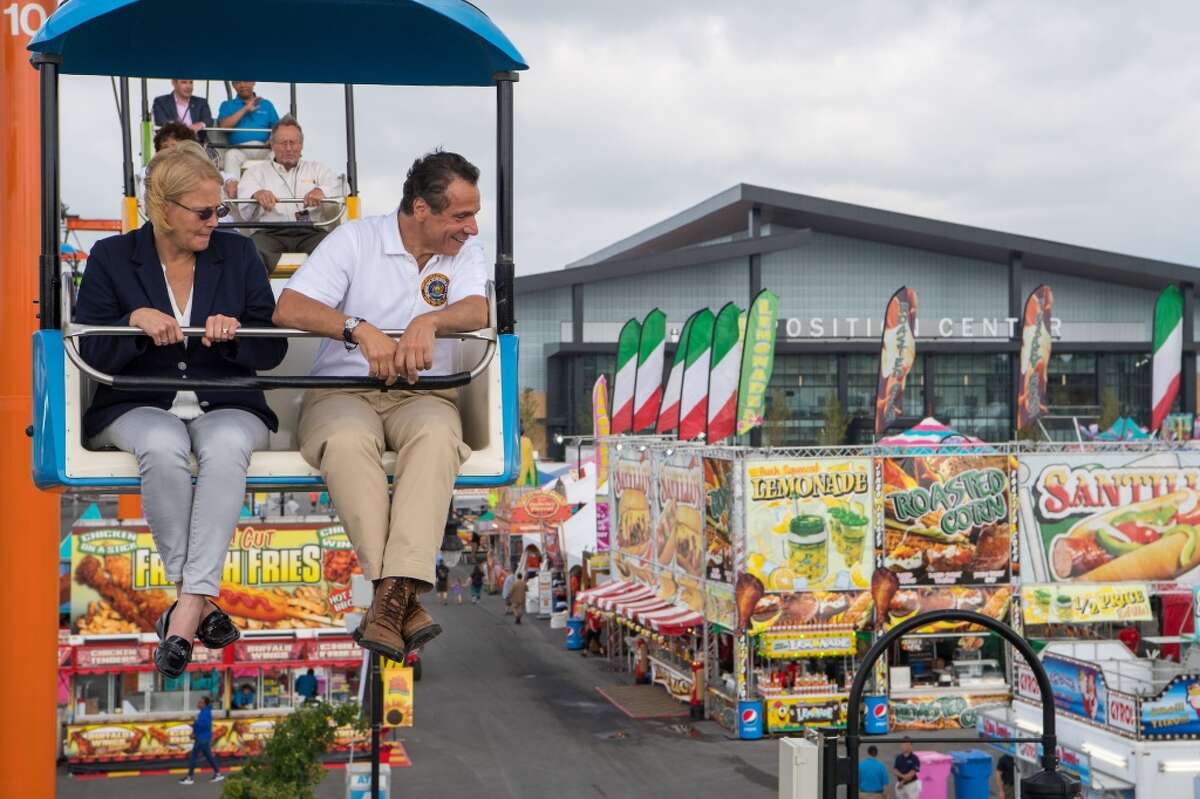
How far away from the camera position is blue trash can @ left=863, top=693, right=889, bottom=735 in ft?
88.0

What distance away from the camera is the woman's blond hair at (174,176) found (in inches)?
178

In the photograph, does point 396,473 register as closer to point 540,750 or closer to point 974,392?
point 540,750

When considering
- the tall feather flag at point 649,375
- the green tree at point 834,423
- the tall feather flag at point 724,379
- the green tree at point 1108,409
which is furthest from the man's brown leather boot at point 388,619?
the green tree at point 1108,409

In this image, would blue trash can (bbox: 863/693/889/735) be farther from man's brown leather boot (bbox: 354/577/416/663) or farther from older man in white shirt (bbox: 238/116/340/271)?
man's brown leather boot (bbox: 354/577/416/663)

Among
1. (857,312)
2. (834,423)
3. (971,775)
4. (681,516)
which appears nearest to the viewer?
(971,775)

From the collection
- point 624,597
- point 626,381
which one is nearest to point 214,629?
point 624,597

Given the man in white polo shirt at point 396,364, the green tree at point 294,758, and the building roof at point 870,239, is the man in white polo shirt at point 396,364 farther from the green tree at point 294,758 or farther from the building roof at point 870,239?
Result: the building roof at point 870,239

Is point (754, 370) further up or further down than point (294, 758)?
further up

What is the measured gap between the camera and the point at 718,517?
26.8 metres

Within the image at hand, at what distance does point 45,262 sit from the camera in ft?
14.9

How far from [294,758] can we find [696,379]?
728 inches

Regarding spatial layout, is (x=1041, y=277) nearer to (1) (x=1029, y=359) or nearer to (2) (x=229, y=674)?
(1) (x=1029, y=359)

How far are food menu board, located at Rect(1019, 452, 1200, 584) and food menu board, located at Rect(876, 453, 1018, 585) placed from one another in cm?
49

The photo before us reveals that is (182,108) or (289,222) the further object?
(182,108)
